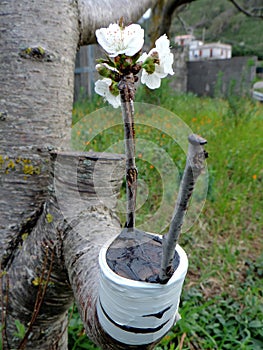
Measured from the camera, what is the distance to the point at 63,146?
2.72 feet

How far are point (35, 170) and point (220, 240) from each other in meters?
1.30

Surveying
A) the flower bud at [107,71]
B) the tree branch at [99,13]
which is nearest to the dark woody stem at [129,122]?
the flower bud at [107,71]

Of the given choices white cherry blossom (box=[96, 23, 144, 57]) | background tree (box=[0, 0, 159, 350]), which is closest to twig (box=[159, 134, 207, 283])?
white cherry blossom (box=[96, 23, 144, 57])

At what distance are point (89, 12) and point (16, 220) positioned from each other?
1.92 feet

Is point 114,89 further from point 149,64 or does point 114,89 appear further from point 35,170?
point 35,170

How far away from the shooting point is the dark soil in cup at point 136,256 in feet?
1.31

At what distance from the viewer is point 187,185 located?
0.90 ft

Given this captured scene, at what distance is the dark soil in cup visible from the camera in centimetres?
40

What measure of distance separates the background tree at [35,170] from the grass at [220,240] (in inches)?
5.2

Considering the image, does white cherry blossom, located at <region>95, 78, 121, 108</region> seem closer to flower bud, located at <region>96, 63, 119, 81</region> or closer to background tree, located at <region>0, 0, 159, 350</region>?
flower bud, located at <region>96, 63, 119, 81</region>

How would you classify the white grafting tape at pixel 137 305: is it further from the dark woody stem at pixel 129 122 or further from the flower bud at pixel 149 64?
the flower bud at pixel 149 64

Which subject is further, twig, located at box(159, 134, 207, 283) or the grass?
the grass

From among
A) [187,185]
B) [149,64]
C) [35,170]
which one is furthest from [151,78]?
[35,170]

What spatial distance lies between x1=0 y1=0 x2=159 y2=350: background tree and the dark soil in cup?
0.72 feet
